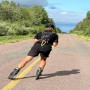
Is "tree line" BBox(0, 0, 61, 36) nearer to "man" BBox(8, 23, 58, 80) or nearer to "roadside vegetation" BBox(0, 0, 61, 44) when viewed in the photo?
"roadside vegetation" BBox(0, 0, 61, 44)

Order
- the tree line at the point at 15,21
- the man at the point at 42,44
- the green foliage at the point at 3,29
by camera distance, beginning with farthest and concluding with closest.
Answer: the tree line at the point at 15,21, the green foliage at the point at 3,29, the man at the point at 42,44

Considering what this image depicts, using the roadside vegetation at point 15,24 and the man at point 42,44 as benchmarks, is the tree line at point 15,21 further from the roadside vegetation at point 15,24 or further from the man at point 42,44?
the man at point 42,44

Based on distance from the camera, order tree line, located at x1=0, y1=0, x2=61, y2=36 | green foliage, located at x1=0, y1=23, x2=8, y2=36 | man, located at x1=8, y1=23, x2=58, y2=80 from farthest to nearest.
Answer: tree line, located at x1=0, y1=0, x2=61, y2=36
green foliage, located at x1=0, y1=23, x2=8, y2=36
man, located at x1=8, y1=23, x2=58, y2=80

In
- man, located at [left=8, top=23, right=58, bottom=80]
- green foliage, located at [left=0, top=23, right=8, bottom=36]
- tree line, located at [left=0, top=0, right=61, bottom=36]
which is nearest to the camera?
man, located at [left=8, top=23, right=58, bottom=80]

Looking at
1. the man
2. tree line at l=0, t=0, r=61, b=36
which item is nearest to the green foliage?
tree line at l=0, t=0, r=61, b=36

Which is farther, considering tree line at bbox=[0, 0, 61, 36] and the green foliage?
tree line at bbox=[0, 0, 61, 36]

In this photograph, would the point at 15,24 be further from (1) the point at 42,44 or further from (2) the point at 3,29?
(1) the point at 42,44

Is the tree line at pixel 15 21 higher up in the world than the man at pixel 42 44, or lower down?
lower down

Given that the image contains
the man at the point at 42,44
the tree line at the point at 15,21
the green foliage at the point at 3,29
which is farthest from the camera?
the tree line at the point at 15,21

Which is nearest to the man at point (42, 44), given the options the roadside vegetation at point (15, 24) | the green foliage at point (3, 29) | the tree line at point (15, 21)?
the roadside vegetation at point (15, 24)

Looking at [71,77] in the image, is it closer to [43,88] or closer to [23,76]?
[23,76]

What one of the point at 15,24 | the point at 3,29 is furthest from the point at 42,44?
the point at 15,24

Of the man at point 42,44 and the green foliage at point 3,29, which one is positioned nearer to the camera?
the man at point 42,44

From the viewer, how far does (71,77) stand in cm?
1093
